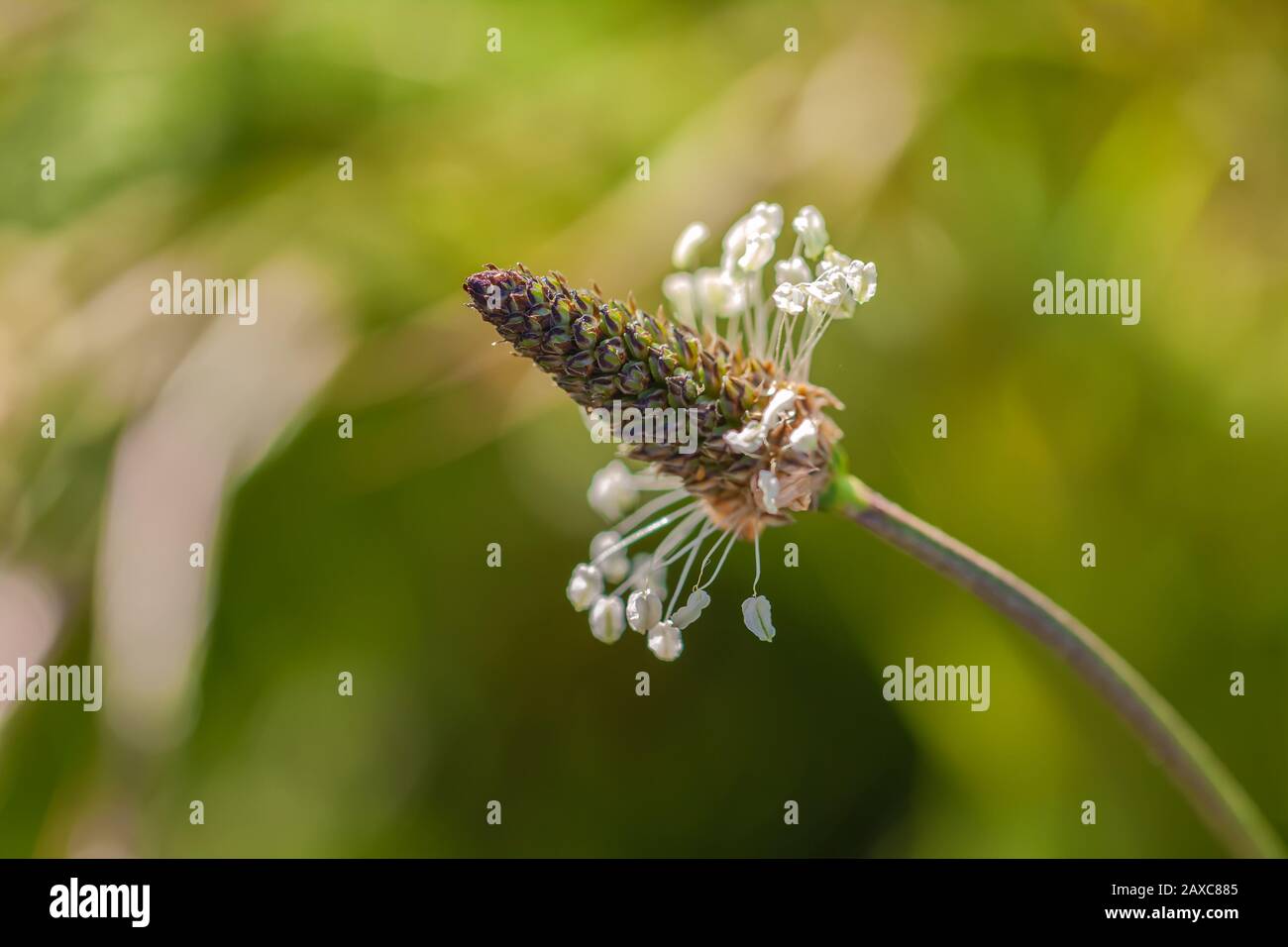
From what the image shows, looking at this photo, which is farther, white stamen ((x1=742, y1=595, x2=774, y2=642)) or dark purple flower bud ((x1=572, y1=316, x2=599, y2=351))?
white stamen ((x1=742, y1=595, x2=774, y2=642))

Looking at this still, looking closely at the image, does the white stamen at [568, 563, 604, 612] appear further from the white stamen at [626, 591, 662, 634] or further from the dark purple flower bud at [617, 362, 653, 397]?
the dark purple flower bud at [617, 362, 653, 397]

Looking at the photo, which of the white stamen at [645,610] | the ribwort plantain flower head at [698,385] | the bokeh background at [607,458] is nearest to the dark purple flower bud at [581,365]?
the ribwort plantain flower head at [698,385]

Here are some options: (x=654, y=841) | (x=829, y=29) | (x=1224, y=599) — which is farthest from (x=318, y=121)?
(x=1224, y=599)

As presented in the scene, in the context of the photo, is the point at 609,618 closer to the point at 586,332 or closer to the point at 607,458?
the point at 586,332

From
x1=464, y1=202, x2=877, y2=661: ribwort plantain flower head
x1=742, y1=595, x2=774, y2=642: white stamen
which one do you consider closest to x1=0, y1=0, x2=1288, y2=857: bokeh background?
x1=464, y1=202, x2=877, y2=661: ribwort plantain flower head

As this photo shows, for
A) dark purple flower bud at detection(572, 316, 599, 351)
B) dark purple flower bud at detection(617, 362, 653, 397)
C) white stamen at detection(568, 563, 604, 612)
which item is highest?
dark purple flower bud at detection(572, 316, 599, 351)

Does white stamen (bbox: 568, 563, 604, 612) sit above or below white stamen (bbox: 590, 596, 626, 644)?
above
